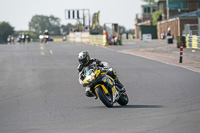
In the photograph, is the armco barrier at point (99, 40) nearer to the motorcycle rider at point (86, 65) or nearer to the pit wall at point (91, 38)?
the pit wall at point (91, 38)

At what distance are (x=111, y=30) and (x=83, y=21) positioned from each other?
41620mm

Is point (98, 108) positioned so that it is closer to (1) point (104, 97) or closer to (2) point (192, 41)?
(1) point (104, 97)

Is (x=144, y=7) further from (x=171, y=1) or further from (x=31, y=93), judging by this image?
(x=31, y=93)

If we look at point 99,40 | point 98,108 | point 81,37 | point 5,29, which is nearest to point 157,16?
point 81,37

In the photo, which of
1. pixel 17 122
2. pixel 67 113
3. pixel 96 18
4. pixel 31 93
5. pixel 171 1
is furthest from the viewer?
pixel 171 1

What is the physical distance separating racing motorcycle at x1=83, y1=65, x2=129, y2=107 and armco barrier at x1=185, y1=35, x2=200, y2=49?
28.5 metres

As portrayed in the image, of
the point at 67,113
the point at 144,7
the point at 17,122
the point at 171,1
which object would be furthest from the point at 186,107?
the point at 144,7

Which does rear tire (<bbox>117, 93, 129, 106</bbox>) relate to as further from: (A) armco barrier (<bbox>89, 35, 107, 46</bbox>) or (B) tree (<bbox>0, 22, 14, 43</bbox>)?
(B) tree (<bbox>0, 22, 14, 43</bbox>)

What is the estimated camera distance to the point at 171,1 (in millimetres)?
85375

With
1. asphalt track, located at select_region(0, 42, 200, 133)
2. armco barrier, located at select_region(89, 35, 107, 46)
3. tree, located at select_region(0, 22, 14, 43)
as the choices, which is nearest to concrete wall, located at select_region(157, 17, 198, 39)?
armco barrier, located at select_region(89, 35, 107, 46)

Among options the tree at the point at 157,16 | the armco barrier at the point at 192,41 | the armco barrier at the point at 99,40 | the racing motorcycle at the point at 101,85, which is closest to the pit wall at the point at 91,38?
the armco barrier at the point at 99,40

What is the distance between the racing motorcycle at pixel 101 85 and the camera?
1082 centimetres

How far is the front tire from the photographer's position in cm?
1083

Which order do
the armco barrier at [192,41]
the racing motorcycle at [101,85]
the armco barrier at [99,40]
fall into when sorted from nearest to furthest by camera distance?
the racing motorcycle at [101,85] < the armco barrier at [192,41] < the armco barrier at [99,40]
